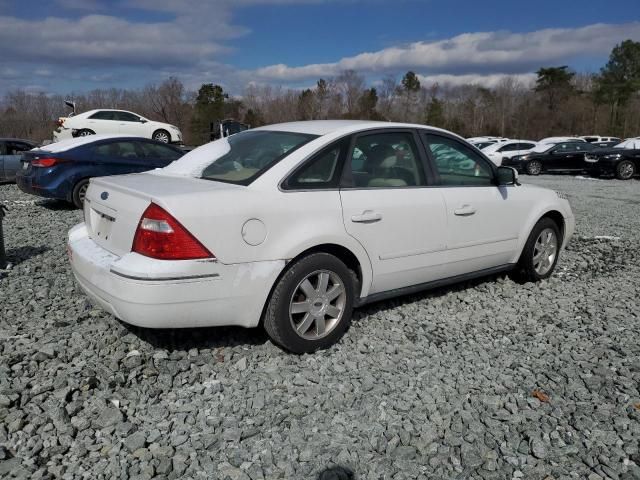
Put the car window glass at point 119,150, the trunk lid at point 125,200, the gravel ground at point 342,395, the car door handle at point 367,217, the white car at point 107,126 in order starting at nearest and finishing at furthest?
the gravel ground at point 342,395
the trunk lid at point 125,200
the car door handle at point 367,217
the car window glass at point 119,150
the white car at point 107,126

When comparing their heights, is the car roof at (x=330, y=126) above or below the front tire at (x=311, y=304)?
above

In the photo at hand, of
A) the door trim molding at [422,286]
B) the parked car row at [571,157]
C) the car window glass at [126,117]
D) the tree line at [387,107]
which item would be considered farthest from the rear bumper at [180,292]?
the tree line at [387,107]

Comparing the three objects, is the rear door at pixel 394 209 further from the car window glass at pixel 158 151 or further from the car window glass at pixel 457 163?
the car window glass at pixel 158 151

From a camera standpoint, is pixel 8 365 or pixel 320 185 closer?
pixel 8 365

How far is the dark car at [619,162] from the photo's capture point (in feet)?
65.6

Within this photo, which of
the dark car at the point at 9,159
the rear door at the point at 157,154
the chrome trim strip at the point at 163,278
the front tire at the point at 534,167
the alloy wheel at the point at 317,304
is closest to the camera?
the chrome trim strip at the point at 163,278

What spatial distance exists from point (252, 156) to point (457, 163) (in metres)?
1.84

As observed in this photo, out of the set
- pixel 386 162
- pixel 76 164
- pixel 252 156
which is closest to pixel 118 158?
pixel 76 164

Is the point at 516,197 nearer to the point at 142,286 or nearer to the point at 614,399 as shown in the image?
the point at 614,399

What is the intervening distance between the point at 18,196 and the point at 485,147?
20218 millimetres

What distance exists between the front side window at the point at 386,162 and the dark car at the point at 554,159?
19.8 meters

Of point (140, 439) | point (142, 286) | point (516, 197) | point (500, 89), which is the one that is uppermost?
point (500, 89)

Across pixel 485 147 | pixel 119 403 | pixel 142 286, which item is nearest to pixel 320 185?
pixel 142 286

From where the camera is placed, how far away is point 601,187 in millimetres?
17094
